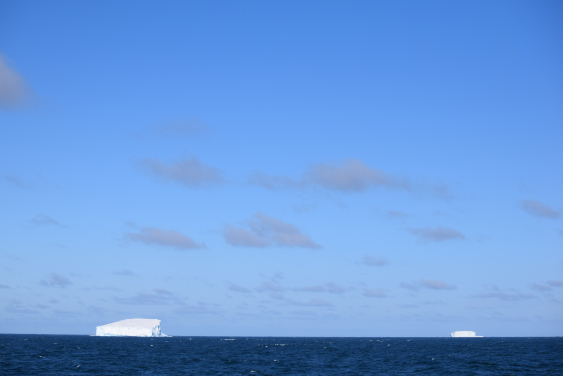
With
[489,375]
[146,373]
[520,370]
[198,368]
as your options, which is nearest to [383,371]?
[489,375]

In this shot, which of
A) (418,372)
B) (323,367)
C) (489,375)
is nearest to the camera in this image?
(489,375)

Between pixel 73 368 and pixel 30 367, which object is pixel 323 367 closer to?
pixel 73 368

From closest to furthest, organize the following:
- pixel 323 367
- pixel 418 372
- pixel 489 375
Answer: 1. pixel 489 375
2. pixel 418 372
3. pixel 323 367

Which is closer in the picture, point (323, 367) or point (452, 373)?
point (452, 373)

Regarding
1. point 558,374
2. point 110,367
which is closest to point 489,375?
point 558,374

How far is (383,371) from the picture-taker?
3115 inches

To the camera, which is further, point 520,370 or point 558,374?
point 520,370

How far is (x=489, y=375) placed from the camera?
71.2 m

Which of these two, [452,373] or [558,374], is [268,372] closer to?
[452,373]

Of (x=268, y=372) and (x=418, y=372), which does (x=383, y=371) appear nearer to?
(x=418, y=372)

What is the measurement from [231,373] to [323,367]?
58.4 feet

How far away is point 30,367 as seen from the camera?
78.4 metres

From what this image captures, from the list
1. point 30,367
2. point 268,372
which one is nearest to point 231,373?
point 268,372

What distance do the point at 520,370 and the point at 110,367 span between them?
2492 inches
